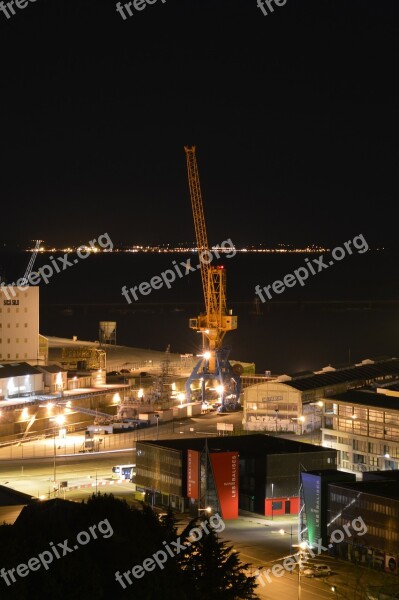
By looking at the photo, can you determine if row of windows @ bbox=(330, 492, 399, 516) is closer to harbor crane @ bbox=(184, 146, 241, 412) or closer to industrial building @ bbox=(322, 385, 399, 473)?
industrial building @ bbox=(322, 385, 399, 473)

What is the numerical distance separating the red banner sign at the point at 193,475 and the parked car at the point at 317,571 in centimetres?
182

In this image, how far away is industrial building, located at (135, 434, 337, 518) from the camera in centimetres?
916

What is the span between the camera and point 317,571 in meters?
7.52

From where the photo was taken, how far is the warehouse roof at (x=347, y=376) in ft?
44.8

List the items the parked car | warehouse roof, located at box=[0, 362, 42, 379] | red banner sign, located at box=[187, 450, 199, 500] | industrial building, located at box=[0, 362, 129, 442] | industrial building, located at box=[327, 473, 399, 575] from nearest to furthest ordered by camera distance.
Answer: the parked car
industrial building, located at box=[327, 473, 399, 575]
red banner sign, located at box=[187, 450, 199, 500]
industrial building, located at box=[0, 362, 129, 442]
warehouse roof, located at box=[0, 362, 42, 379]

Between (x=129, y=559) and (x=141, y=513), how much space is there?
932 millimetres

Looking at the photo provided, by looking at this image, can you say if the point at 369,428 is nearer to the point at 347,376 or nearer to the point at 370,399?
the point at 370,399

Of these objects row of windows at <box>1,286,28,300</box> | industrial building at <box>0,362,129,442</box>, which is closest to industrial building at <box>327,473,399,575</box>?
industrial building at <box>0,362,129,442</box>

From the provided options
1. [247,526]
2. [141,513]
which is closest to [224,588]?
[141,513]

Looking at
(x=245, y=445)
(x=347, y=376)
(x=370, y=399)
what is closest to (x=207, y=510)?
(x=245, y=445)

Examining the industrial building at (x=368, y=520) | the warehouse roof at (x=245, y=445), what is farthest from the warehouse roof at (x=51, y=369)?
the industrial building at (x=368, y=520)

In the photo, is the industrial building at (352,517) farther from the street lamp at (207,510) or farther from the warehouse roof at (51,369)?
the warehouse roof at (51,369)

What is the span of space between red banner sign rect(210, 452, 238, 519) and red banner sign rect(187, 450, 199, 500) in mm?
181

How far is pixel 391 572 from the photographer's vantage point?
7.65 meters
